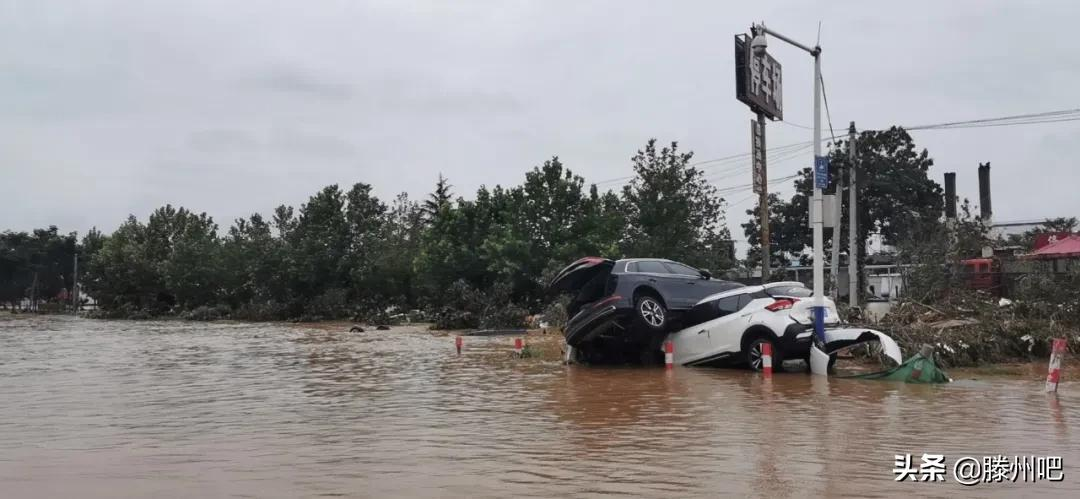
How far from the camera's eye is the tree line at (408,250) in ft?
102

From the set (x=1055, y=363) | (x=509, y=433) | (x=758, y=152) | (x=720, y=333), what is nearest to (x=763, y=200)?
(x=758, y=152)

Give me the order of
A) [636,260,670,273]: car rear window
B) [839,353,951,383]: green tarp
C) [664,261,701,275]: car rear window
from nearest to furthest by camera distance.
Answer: [839,353,951,383]: green tarp < [636,260,670,273]: car rear window < [664,261,701,275]: car rear window

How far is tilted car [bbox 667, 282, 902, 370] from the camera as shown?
1397 cm

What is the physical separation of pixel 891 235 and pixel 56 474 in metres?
54.2

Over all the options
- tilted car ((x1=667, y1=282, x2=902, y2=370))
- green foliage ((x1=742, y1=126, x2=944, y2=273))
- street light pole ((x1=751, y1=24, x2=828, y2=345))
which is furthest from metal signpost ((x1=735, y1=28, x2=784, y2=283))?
green foliage ((x1=742, y1=126, x2=944, y2=273))

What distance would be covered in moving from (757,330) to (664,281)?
2048 millimetres

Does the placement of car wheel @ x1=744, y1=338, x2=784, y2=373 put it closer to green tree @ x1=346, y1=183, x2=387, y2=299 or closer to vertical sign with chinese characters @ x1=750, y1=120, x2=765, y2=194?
vertical sign with chinese characters @ x1=750, y1=120, x2=765, y2=194

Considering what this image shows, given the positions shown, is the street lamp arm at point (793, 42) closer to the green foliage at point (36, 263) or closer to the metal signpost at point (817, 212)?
the metal signpost at point (817, 212)

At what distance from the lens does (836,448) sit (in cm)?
714

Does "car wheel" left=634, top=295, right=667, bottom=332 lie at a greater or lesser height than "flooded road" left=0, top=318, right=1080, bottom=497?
greater

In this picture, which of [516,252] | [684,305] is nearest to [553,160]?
[516,252]

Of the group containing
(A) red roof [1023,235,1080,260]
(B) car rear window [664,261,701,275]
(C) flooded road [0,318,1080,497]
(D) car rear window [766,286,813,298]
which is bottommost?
(C) flooded road [0,318,1080,497]

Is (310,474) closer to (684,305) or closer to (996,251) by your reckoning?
(684,305)

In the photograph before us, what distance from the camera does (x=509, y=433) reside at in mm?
8219
